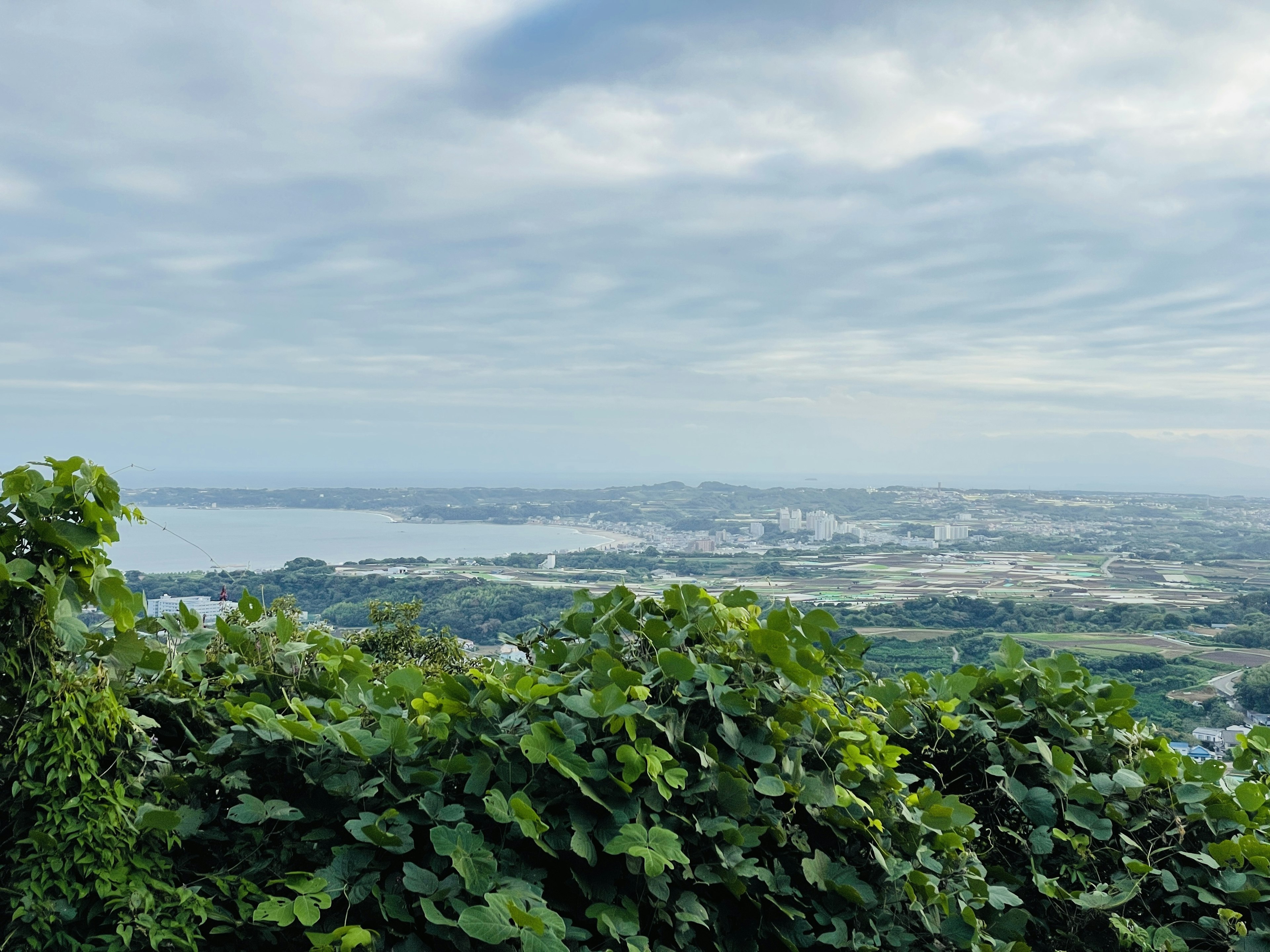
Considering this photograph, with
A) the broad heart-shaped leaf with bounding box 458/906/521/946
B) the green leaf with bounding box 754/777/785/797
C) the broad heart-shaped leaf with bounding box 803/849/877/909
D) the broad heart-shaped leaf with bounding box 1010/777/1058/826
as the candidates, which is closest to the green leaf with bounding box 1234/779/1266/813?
the broad heart-shaped leaf with bounding box 1010/777/1058/826

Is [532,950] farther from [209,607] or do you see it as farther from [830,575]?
[830,575]

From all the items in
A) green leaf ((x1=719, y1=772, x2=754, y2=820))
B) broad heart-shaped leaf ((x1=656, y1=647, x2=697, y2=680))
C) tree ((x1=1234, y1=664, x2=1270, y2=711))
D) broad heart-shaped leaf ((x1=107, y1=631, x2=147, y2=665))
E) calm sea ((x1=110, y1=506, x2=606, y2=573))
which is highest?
broad heart-shaped leaf ((x1=107, y1=631, x2=147, y2=665))

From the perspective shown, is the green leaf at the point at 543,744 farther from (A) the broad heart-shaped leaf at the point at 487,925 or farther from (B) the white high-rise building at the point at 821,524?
(B) the white high-rise building at the point at 821,524

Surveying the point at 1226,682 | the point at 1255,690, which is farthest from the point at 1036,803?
the point at 1226,682

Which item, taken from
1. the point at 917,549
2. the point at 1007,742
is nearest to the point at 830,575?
the point at 917,549

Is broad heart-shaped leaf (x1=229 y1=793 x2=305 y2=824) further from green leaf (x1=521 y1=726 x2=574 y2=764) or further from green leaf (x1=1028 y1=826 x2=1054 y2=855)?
green leaf (x1=1028 y1=826 x2=1054 y2=855)

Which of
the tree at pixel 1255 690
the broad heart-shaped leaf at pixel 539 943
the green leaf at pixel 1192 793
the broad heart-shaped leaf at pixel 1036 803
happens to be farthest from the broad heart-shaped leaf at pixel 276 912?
the tree at pixel 1255 690

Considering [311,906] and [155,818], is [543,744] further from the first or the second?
[155,818]
